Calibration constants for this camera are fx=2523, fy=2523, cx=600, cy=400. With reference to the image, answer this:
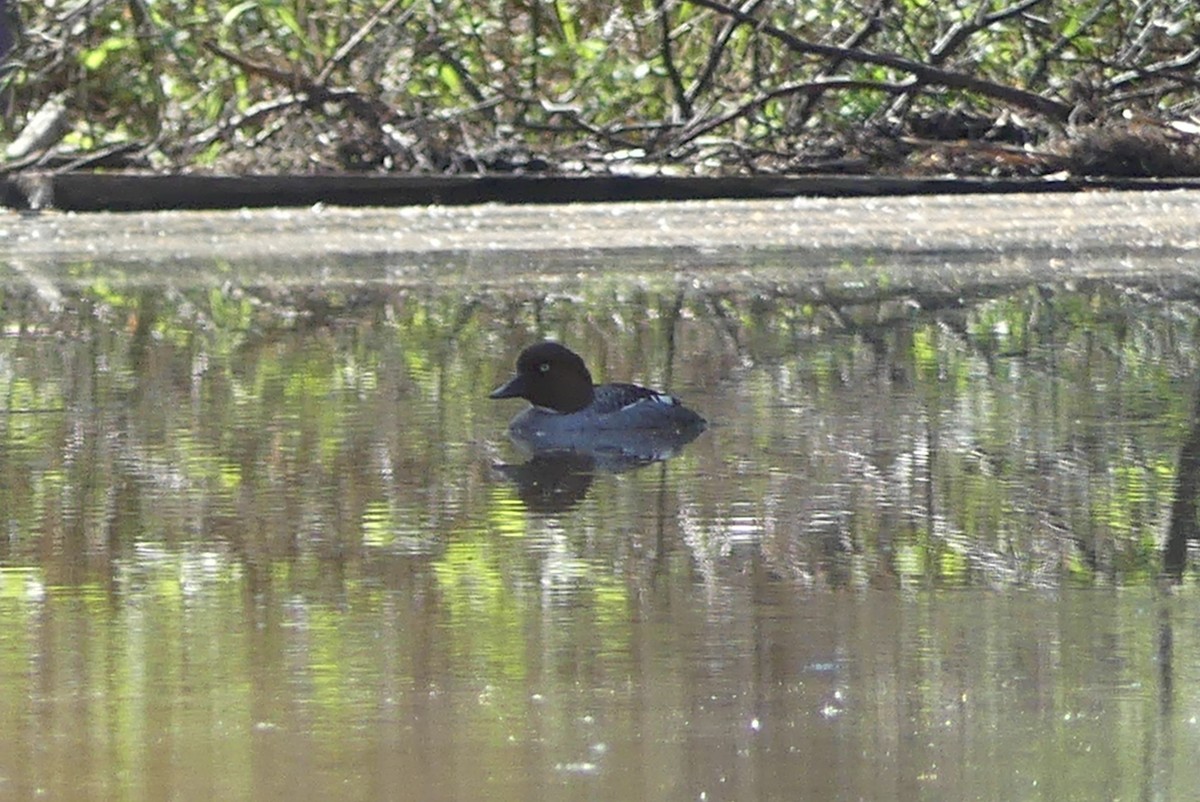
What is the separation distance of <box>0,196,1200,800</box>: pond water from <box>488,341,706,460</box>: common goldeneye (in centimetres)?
11

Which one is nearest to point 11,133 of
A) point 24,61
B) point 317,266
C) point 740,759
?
point 24,61

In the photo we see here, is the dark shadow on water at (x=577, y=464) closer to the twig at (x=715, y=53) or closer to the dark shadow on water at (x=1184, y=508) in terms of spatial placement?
the dark shadow on water at (x=1184, y=508)

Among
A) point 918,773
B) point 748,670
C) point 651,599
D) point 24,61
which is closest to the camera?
point 918,773

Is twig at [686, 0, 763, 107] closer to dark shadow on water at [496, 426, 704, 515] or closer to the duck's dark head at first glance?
the duck's dark head

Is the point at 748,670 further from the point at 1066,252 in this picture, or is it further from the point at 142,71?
the point at 142,71

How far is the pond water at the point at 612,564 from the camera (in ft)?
10.3

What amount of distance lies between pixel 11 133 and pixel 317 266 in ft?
14.5

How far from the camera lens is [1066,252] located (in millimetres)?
10055

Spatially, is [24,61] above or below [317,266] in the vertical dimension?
above

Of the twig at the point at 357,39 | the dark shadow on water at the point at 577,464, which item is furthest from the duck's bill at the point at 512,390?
the twig at the point at 357,39

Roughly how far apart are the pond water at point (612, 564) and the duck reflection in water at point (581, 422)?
0.22ft

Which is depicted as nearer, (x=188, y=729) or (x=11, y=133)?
(x=188, y=729)

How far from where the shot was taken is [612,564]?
4.40 meters

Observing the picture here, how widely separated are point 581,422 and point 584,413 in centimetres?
3
